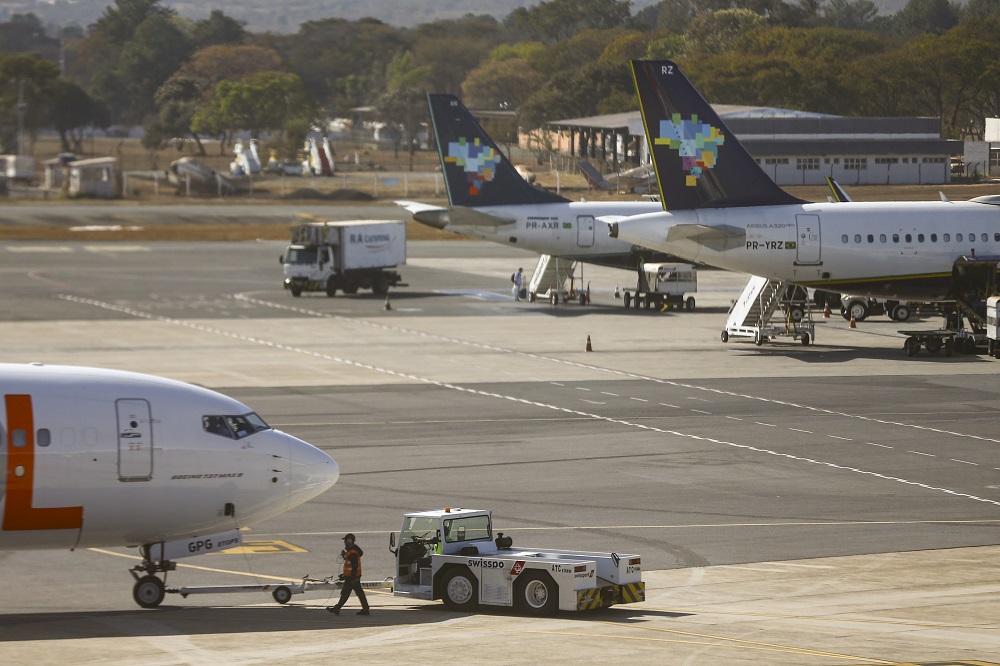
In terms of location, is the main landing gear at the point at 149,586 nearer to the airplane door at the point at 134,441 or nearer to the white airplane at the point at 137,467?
the white airplane at the point at 137,467

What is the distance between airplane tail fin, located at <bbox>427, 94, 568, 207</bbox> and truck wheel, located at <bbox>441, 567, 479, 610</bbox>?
209 ft

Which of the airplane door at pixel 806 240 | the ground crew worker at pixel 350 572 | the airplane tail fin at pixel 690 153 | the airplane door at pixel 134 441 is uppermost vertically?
the airplane tail fin at pixel 690 153

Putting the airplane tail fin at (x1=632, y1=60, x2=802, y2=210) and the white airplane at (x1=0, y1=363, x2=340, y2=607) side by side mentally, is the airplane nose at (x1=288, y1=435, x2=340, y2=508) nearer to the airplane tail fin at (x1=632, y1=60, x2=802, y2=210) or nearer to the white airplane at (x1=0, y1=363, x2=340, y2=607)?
the white airplane at (x1=0, y1=363, x2=340, y2=607)

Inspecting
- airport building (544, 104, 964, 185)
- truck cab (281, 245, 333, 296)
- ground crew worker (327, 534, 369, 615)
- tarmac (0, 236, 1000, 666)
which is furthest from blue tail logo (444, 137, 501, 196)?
ground crew worker (327, 534, 369, 615)

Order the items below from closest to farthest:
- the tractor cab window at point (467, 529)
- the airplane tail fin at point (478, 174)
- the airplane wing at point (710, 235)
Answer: the tractor cab window at point (467, 529) < the airplane wing at point (710, 235) < the airplane tail fin at point (478, 174)

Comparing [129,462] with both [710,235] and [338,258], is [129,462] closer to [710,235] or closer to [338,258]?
[710,235]

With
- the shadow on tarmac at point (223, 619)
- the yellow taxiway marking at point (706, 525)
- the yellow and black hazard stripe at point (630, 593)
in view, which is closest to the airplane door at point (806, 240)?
the yellow taxiway marking at point (706, 525)

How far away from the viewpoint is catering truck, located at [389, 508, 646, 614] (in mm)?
28828

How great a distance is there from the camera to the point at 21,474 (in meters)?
27.9

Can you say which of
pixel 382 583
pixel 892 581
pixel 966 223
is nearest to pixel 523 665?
pixel 382 583

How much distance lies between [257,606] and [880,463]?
23.7 m

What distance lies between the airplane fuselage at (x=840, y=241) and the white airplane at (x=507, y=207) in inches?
819

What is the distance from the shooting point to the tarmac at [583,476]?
2675 cm

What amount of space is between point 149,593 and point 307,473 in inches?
160
